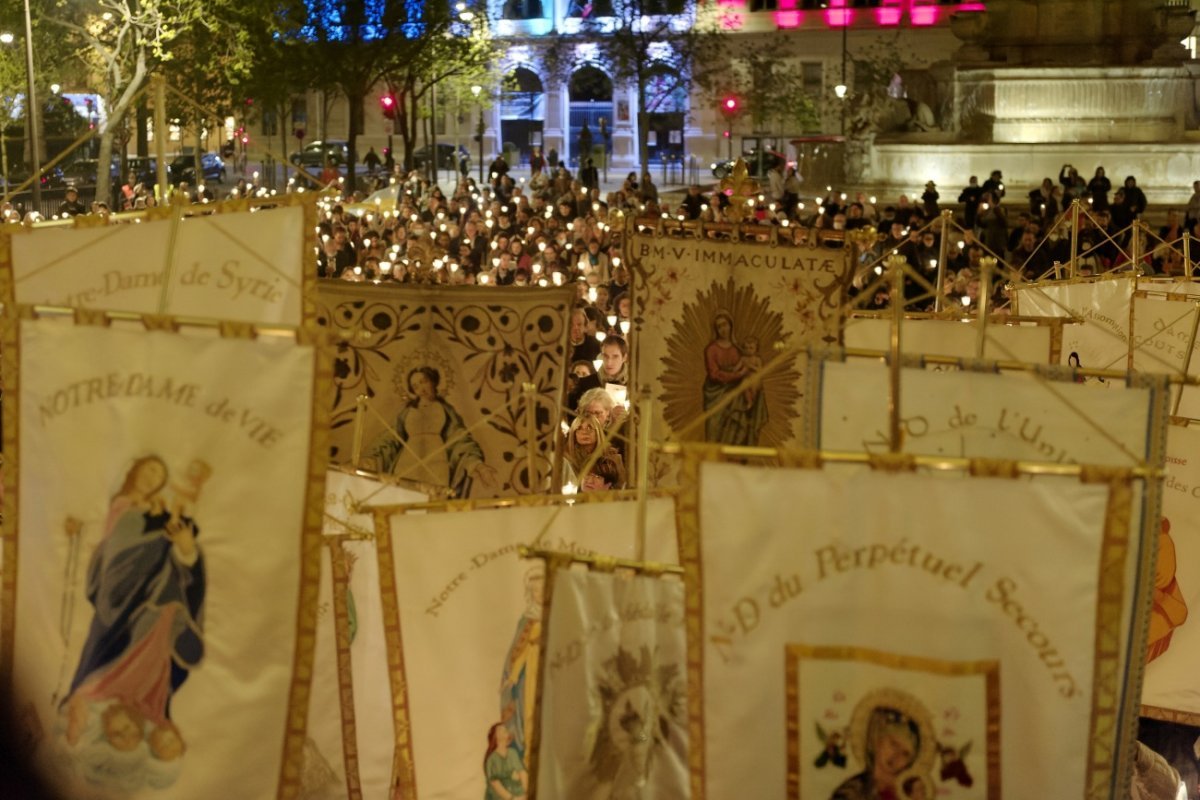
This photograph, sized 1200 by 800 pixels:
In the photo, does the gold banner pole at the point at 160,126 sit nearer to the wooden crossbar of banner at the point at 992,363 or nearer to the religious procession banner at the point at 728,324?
the wooden crossbar of banner at the point at 992,363

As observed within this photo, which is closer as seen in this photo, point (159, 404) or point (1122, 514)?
point (1122, 514)

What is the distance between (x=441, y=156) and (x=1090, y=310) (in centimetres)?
5470

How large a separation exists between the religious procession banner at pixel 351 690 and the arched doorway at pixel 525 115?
218 ft

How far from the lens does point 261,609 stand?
555cm

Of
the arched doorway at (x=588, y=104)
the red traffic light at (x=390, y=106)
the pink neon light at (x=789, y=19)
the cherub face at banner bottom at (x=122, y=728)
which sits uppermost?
the pink neon light at (x=789, y=19)

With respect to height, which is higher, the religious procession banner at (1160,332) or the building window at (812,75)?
the building window at (812,75)

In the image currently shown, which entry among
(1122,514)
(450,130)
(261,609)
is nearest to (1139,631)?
(1122,514)

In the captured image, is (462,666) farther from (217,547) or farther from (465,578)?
(217,547)

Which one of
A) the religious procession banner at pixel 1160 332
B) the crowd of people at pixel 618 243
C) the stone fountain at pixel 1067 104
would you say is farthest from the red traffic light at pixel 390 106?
the religious procession banner at pixel 1160 332

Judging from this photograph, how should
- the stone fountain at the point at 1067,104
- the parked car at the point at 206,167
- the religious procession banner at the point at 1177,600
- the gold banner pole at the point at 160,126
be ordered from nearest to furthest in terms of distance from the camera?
1. the gold banner pole at the point at 160,126
2. the religious procession banner at the point at 1177,600
3. the stone fountain at the point at 1067,104
4. the parked car at the point at 206,167

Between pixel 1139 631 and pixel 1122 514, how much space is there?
1.45 ft

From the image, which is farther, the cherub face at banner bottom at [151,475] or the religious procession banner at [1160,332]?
the religious procession banner at [1160,332]

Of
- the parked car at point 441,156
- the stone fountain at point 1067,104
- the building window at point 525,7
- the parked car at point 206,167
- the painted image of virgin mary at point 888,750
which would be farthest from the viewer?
the building window at point 525,7

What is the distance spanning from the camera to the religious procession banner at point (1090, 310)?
10.9 m
